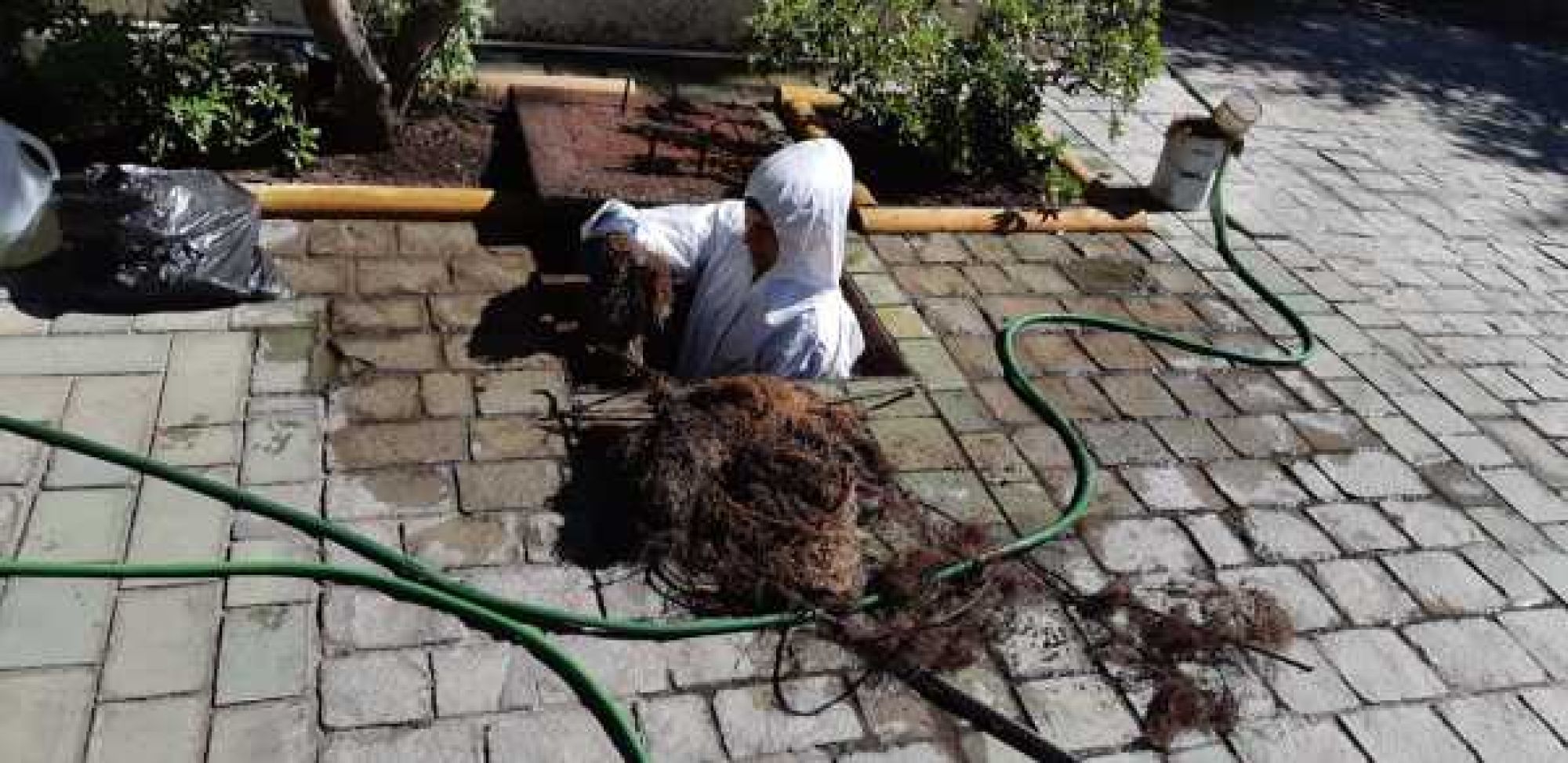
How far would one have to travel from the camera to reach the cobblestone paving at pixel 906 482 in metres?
3.21

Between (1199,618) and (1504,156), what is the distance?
6.96m

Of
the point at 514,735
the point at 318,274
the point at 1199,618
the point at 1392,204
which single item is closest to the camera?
the point at 514,735

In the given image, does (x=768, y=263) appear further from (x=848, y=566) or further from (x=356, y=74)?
(x=356, y=74)

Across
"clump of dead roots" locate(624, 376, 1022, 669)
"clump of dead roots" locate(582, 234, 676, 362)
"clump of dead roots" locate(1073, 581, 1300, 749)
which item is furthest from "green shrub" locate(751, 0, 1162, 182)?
"clump of dead roots" locate(1073, 581, 1300, 749)

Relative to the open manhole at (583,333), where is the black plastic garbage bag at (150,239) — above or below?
above

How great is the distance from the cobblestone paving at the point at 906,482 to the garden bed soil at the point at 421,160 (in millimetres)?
385

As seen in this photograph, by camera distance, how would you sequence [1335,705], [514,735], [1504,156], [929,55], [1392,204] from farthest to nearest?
1. [1504,156]
2. [1392,204]
3. [929,55]
4. [1335,705]
5. [514,735]

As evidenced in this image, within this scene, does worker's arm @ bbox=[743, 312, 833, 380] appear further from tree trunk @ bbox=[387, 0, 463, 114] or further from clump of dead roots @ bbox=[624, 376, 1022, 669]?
tree trunk @ bbox=[387, 0, 463, 114]

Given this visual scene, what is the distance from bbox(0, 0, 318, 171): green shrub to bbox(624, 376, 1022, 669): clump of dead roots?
8.83 feet

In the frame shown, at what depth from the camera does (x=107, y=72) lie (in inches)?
205

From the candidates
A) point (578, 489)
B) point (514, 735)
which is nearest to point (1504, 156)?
point (578, 489)

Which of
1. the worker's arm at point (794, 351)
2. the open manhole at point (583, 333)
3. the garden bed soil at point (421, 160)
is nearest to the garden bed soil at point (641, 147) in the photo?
the garden bed soil at point (421, 160)

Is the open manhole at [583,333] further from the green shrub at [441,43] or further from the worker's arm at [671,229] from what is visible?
the green shrub at [441,43]

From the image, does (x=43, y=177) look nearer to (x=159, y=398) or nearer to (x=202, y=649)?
(x=159, y=398)
